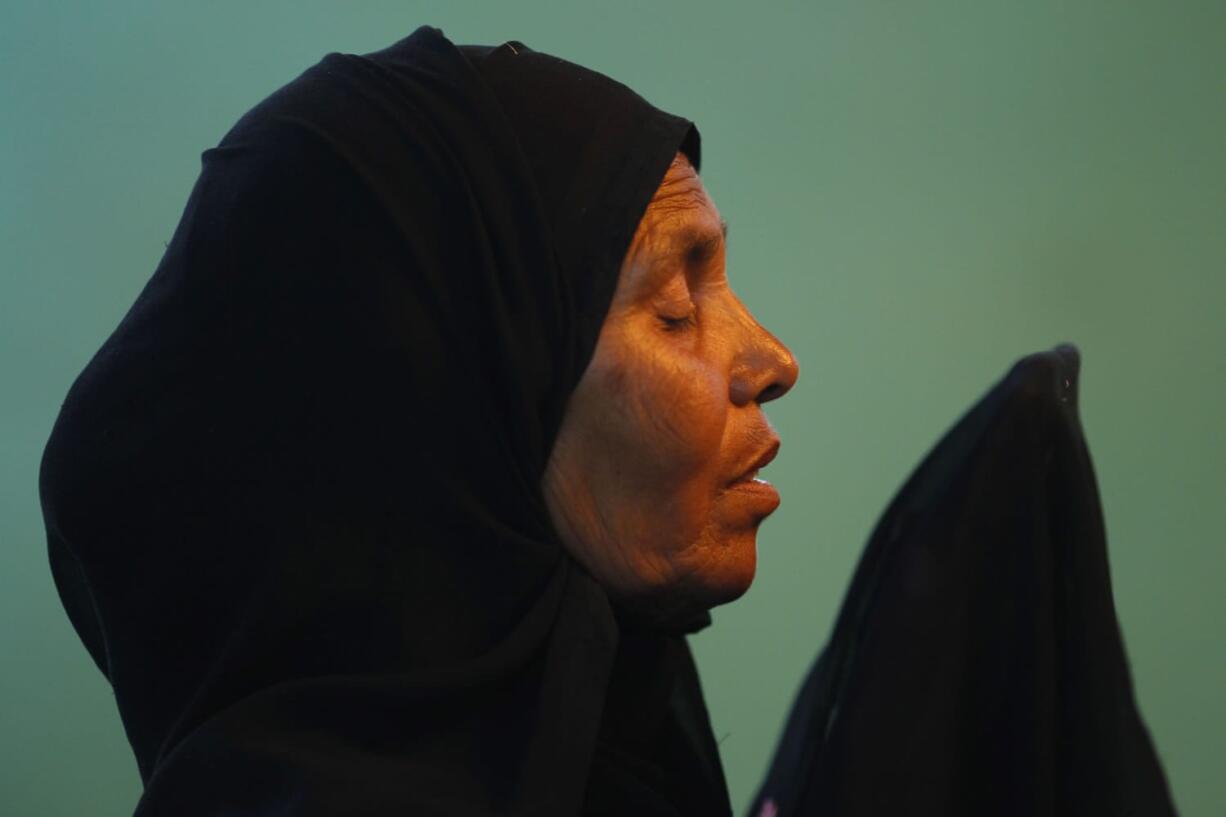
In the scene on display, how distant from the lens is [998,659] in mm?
673

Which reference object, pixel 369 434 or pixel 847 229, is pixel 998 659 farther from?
pixel 847 229

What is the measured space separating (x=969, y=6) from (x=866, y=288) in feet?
1.01

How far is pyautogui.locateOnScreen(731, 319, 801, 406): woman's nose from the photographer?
0.83 metres

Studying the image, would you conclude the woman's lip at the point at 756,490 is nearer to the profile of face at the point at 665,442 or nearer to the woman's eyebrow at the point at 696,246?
the profile of face at the point at 665,442

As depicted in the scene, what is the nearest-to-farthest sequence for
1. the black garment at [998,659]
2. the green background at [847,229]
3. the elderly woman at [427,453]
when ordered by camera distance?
the black garment at [998,659] < the elderly woman at [427,453] < the green background at [847,229]

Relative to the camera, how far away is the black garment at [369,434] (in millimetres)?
775

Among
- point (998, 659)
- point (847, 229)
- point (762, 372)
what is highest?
point (847, 229)

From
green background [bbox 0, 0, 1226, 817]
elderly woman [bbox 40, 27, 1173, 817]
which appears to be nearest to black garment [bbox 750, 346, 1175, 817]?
elderly woman [bbox 40, 27, 1173, 817]

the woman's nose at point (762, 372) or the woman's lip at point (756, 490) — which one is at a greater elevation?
the woman's nose at point (762, 372)

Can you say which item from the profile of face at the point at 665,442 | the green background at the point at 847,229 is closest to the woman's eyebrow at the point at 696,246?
the profile of face at the point at 665,442

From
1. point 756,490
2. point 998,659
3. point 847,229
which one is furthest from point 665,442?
point 847,229

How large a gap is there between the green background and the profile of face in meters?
0.65

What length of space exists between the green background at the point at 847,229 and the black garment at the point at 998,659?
75 centimetres

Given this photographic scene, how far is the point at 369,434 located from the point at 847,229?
800 millimetres
